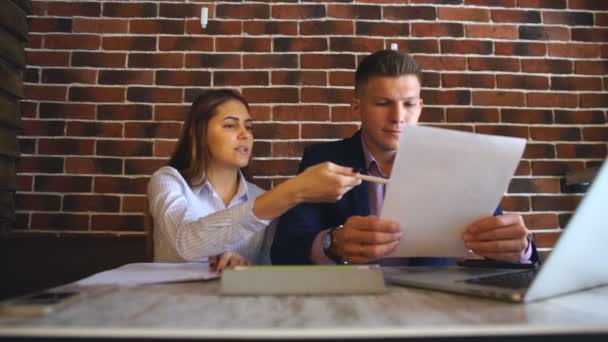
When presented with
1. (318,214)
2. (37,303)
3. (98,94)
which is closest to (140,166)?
(98,94)

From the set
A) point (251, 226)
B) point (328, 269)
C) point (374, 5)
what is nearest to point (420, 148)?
point (328, 269)

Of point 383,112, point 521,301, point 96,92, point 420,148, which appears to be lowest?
point 521,301

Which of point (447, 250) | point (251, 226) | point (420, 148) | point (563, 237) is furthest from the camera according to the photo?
point (251, 226)

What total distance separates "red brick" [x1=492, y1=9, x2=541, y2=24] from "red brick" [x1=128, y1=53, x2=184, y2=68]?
4.81ft

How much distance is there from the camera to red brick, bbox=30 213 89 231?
1.90 meters

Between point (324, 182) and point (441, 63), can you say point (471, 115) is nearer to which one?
point (441, 63)

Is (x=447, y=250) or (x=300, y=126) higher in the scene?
(x=300, y=126)

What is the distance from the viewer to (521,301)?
1.84 feet

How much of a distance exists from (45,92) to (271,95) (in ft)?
3.26

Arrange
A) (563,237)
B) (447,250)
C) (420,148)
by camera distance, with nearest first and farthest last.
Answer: (563,237) → (420,148) → (447,250)

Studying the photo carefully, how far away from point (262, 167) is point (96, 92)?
0.81m

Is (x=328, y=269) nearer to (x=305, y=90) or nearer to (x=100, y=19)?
(x=305, y=90)

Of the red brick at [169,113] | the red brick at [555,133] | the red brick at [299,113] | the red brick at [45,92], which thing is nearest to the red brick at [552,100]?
the red brick at [555,133]

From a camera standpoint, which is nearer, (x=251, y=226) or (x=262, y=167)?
(x=251, y=226)
